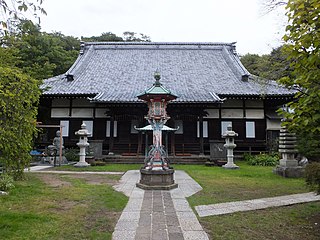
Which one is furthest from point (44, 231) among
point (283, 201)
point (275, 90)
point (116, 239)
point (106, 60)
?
point (106, 60)

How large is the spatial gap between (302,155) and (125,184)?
9569 millimetres

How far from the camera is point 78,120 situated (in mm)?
18688

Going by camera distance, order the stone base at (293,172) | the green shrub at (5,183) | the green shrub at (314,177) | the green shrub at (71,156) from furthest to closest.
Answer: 1. the green shrub at (71,156)
2. the stone base at (293,172)
3. the green shrub at (5,183)
4. the green shrub at (314,177)

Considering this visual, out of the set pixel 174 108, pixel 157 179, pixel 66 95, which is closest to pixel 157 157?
pixel 157 179

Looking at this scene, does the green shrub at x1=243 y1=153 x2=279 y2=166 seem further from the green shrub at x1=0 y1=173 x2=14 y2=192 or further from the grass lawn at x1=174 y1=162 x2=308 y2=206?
the green shrub at x1=0 y1=173 x2=14 y2=192

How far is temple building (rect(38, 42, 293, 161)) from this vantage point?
17.3 meters

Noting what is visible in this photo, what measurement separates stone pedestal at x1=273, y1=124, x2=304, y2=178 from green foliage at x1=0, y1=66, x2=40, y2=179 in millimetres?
8855

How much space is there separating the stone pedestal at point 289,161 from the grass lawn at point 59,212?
272 inches

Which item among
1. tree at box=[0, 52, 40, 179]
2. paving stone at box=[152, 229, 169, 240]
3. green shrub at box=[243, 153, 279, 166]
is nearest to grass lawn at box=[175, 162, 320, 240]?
paving stone at box=[152, 229, 169, 240]

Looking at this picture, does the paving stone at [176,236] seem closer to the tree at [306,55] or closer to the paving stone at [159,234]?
the paving stone at [159,234]

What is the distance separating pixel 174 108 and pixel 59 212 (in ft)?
42.4

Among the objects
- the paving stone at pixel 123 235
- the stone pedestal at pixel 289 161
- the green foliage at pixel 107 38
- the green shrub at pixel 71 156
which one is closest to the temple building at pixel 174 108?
the green shrub at pixel 71 156

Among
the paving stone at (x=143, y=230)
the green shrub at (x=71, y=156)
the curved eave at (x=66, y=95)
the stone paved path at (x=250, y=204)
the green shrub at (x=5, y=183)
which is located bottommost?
the paving stone at (x=143, y=230)

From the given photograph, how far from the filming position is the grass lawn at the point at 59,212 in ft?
13.2
